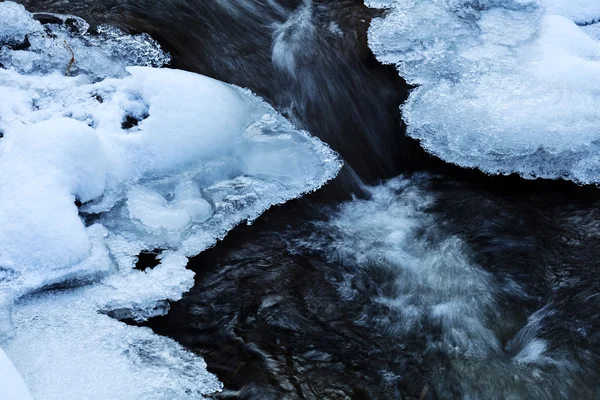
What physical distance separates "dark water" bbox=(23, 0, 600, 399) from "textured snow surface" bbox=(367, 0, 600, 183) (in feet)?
0.52

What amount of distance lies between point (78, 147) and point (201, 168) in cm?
78

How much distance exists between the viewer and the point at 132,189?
394 centimetres

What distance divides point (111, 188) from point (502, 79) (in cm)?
310

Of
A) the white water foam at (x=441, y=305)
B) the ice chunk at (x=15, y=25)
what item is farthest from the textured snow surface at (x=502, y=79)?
the ice chunk at (x=15, y=25)

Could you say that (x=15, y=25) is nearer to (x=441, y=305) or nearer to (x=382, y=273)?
(x=382, y=273)

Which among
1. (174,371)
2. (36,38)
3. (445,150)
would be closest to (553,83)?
(445,150)

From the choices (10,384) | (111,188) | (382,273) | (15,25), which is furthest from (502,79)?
(10,384)

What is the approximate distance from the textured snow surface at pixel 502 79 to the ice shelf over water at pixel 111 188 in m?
1.01

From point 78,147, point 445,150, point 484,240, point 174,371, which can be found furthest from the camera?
point 445,150

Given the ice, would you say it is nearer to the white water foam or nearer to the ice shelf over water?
the ice shelf over water

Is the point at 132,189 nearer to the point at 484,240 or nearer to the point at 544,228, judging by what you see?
the point at 484,240

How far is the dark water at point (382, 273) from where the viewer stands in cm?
328

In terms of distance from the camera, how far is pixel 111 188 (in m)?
3.90

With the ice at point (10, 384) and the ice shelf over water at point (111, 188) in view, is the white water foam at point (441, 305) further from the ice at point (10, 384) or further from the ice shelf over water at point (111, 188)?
the ice at point (10, 384)
